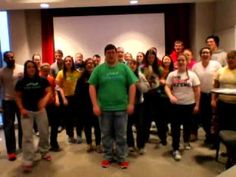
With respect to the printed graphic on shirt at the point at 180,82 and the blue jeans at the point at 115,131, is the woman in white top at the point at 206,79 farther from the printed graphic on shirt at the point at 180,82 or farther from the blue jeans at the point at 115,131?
the blue jeans at the point at 115,131

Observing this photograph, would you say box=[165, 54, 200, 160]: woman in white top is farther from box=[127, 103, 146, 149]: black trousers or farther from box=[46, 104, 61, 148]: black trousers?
box=[46, 104, 61, 148]: black trousers

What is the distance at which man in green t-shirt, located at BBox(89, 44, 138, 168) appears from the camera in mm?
3688

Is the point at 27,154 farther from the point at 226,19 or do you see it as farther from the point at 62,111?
the point at 226,19

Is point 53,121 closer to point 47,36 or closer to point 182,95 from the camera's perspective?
point 182,95

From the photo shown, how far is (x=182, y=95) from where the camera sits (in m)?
3.96

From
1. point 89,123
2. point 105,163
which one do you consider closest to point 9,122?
point 89,123

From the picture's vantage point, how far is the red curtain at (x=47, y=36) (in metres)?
7.32

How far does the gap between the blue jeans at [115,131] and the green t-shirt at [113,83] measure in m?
0.09

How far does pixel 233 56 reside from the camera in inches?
148

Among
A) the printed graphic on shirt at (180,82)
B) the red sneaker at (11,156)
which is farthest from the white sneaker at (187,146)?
the red sneaker at (11,156)

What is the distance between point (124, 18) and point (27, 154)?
4.34m

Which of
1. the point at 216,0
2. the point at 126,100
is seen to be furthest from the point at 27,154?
the point at 216,0

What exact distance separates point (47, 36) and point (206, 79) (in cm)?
419

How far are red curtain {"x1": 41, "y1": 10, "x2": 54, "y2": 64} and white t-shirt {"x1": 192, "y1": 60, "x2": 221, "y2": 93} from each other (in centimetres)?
393
